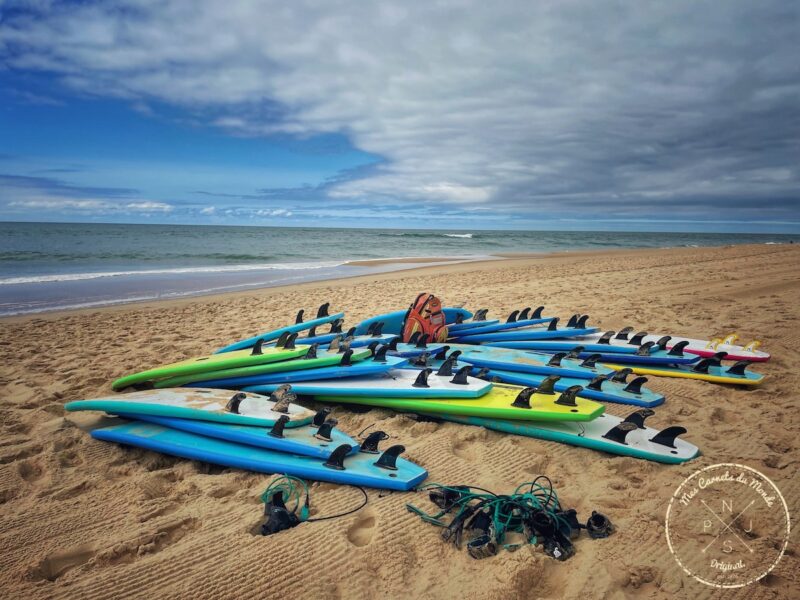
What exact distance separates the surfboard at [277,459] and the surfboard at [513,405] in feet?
2.43

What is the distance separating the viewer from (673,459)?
2686 millimetres

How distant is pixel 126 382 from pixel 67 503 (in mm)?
1609

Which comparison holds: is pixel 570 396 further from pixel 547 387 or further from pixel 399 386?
pixel 399 386

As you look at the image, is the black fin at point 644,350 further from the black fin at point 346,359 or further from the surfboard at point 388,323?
the black fin at point 346,359

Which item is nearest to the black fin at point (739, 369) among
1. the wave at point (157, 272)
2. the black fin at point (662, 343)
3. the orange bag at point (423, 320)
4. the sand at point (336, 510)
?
the sand at point (336, 510)

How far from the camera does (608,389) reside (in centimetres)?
380

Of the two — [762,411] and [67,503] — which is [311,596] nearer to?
[67,503]

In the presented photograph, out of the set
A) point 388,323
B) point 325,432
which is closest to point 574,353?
point 388,323

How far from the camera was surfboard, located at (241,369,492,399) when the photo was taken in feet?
11.2

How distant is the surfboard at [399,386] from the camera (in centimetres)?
343

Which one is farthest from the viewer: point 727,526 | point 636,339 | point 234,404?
point 636,339

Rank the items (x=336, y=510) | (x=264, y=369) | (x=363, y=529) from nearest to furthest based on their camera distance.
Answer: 1. (x=363, y=529)
2. (x=336, y=510)
3. (x=264, y=369)

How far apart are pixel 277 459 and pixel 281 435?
17 centimetres

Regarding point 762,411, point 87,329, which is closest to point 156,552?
point 762,411
